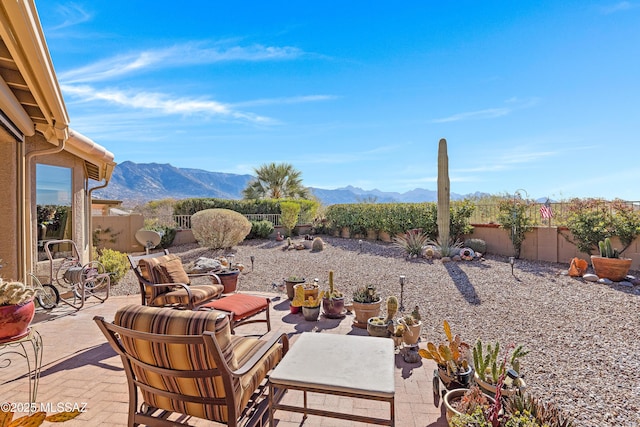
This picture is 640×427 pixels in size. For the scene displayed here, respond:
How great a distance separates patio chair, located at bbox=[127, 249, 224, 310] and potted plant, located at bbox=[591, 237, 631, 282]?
825cm

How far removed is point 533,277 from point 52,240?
9.83 metres

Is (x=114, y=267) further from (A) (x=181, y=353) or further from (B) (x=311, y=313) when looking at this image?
(A) (x=181, y=353)

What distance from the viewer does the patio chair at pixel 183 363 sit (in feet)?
5.46

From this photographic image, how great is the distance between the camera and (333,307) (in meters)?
4.64

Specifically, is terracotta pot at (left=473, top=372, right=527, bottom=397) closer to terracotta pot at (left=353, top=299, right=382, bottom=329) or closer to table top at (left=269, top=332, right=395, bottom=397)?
table top at (left=269, top=332, right=395, bottom=397)

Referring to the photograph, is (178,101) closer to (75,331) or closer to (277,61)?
(277,61)

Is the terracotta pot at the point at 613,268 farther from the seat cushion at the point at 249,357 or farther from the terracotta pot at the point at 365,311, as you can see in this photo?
the seat cushion at the point at 249,357

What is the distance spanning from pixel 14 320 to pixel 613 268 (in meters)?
9.85

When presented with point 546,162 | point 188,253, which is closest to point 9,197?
point 188,253

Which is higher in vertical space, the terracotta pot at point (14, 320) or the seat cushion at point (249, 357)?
the terracotta pot at point (14, 320)

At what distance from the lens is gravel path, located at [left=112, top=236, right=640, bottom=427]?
10.0ft

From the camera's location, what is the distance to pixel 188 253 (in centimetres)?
1176

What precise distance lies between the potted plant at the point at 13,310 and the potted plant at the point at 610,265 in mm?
9750

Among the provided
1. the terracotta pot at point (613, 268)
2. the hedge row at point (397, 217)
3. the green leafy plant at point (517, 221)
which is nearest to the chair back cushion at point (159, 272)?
the terracotta pot at point (613, 268)
